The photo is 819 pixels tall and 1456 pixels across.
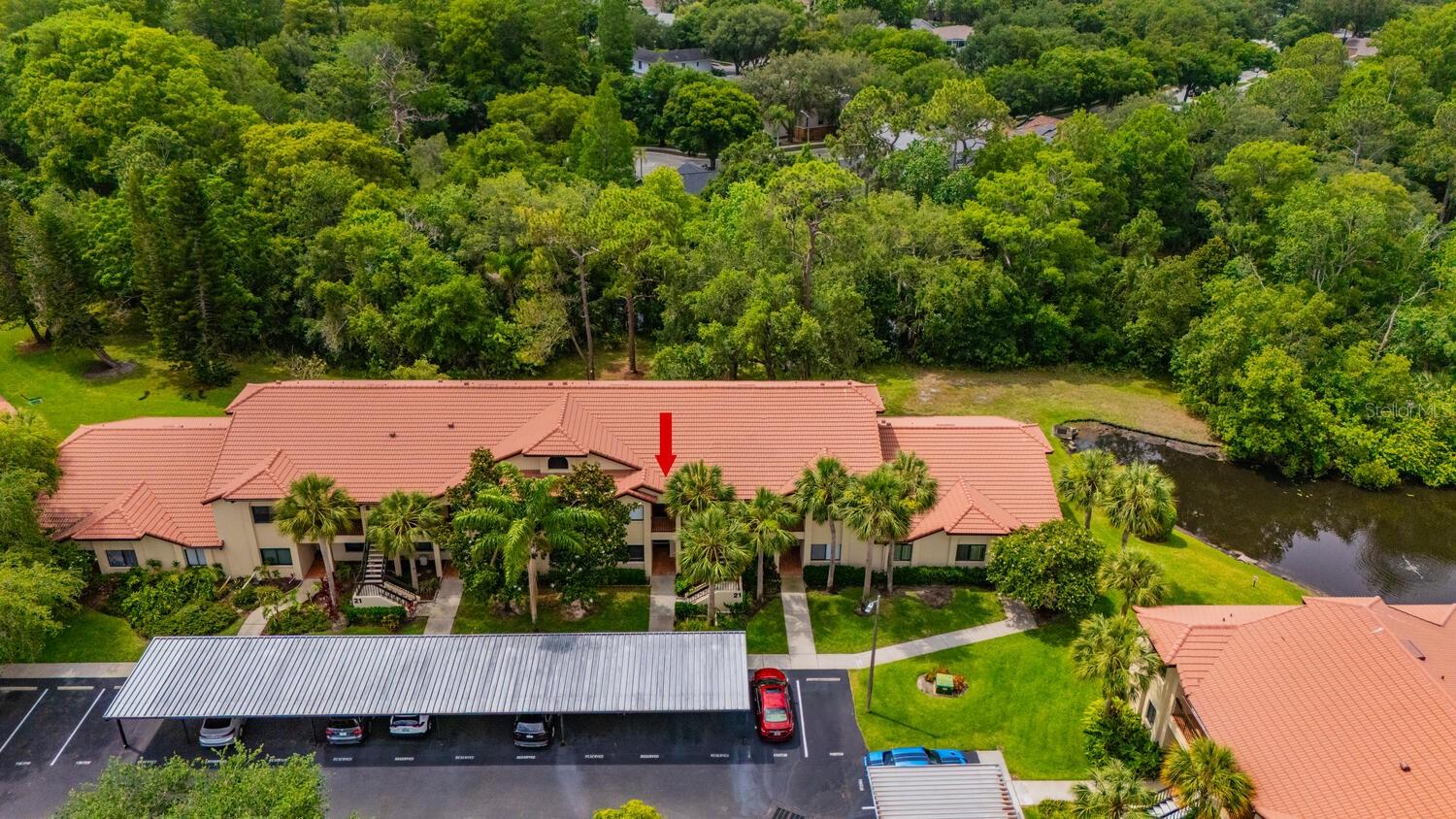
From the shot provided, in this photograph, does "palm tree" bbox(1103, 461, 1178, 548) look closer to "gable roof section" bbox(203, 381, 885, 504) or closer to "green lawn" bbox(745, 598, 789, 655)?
"gable roof section" bbox(203, 381, 885, 504)

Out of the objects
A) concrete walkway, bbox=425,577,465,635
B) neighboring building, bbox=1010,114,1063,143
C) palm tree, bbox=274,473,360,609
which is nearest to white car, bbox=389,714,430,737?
concrete walkway, bbox=425,577,465,635

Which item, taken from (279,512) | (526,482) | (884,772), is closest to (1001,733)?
(884,772)

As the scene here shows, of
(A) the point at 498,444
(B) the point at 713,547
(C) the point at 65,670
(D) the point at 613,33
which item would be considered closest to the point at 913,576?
(B) the point at 713,547

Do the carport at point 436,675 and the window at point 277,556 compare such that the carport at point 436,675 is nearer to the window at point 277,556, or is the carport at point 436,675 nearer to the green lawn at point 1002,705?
the green lawn at point 1002,705

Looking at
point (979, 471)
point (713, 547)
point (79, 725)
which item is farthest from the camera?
point (979, 471)

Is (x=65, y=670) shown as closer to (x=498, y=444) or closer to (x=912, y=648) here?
(x=498, y=444)
